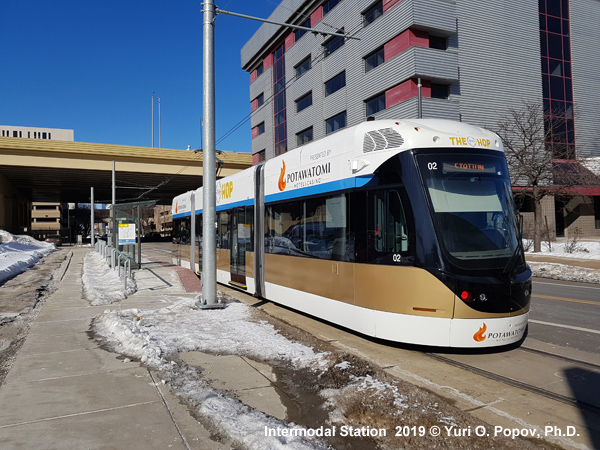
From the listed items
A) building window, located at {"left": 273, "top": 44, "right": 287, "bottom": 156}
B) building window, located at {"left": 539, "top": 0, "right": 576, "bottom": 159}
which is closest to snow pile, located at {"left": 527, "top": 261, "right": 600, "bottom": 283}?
building window, located at {"left": 539, "top": 0, "right": 576, "bottom": 159}

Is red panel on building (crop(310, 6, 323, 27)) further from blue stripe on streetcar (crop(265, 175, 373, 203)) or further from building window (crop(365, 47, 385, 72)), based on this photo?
blue stripe on streetcar (crop(265, 175, 373, 203))

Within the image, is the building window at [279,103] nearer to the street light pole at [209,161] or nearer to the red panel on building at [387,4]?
the red panel on building at [387,4]

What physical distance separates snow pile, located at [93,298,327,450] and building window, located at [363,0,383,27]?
88.5 ft

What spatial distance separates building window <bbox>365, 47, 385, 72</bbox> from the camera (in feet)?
100

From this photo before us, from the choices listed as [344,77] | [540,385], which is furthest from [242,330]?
[344,77]

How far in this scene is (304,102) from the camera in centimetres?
4012

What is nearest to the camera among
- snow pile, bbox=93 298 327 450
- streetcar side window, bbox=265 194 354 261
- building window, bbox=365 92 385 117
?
snow pile, bbox=93 298 327 450

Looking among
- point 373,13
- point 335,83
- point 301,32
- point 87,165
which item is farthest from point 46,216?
point 373,13

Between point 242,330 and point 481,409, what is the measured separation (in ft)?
13.9

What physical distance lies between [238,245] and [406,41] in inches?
839

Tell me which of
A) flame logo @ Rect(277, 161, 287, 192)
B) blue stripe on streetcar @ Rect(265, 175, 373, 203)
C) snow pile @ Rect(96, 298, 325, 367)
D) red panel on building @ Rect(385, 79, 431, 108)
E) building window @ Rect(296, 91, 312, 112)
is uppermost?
building window @ Rect(296, 91, 312, 112)

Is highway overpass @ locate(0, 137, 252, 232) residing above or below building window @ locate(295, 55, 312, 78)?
below

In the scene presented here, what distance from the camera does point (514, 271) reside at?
6.05 m

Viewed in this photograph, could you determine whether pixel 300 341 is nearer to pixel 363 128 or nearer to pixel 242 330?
pixel 242 330
